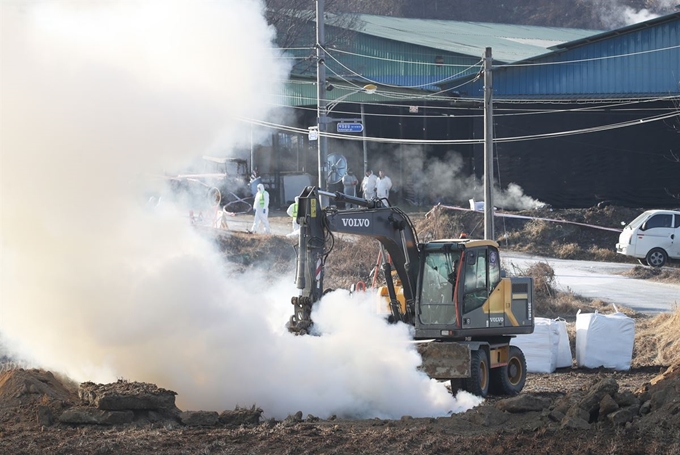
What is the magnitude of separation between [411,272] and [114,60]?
595cm

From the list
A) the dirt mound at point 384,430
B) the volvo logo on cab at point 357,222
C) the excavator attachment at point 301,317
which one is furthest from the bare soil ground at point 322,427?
the volvo logo on cab at point 357,222

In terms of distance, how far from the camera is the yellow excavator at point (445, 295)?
15352 millimetres

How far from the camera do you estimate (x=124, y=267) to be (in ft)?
46.9

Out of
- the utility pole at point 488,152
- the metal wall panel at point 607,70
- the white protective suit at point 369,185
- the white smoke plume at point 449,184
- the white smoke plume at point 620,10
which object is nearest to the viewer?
the utility pole at point 488,152

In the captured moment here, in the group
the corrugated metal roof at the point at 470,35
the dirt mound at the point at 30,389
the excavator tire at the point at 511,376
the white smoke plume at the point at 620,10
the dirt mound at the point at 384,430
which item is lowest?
the excavator tire at the point at 511,376

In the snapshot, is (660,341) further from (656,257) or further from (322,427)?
(322,427)

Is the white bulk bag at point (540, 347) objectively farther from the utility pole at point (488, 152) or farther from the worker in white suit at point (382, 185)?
the worker in white suit at point (382, 185)

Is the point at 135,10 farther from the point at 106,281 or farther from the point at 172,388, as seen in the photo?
the point at 172,388

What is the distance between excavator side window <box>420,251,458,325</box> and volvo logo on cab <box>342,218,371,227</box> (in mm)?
1308

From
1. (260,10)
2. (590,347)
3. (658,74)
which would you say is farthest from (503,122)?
(260,10)

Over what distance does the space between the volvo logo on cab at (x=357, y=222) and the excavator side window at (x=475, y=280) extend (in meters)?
1.80

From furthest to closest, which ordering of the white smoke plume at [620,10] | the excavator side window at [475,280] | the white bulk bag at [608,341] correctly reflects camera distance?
1. the white smoke plume at [620,10]
2. the white bulk bag at [608,341]
3. the excavator side window at [475,280]

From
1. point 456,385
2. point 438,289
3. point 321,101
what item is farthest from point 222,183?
point 456,385

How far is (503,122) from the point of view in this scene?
38875 mm
